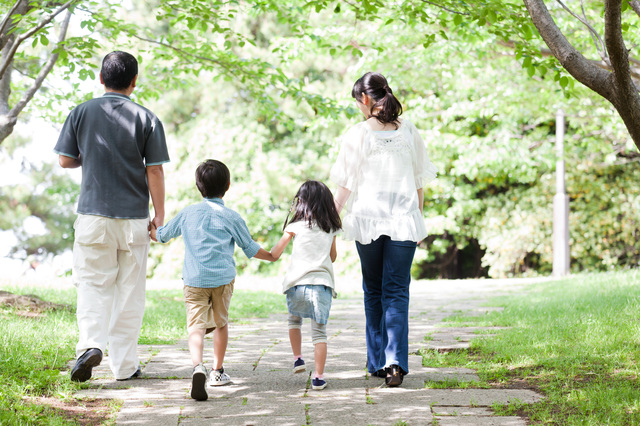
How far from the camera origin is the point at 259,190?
20938 millimetres

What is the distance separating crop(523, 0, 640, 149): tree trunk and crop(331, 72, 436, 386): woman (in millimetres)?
980

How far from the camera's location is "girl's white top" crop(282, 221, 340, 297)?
3893 mm

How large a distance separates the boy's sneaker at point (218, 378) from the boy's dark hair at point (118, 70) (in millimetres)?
1808

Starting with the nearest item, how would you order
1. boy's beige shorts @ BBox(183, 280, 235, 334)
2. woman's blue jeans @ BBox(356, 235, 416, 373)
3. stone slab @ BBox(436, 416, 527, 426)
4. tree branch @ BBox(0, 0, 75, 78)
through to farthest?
1. stone slab @ BBox(436, 416, 527, 426)
2. boy's beige shorts @ BBox(183, 280, 235, 334)
3. woman's blue jeans @ BBox(356, 235, 416, 373)
4. tree branch @ BBox(0, 0, 75, 78)

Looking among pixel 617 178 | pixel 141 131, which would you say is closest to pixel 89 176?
pixel 141 131

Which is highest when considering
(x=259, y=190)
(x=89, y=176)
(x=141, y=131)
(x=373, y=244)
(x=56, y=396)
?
(x=259, y=190)

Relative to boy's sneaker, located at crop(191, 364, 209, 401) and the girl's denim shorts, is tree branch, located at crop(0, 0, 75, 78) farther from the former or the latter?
→ boy's sneaker, located at crop(191, 364, 209, 401)

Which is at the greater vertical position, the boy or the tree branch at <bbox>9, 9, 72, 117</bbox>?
the tree branch at <bbox>9, 9, 72, 117</bbox>

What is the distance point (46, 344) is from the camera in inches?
188

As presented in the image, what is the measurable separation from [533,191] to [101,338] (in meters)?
16.6

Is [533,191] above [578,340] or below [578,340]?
above

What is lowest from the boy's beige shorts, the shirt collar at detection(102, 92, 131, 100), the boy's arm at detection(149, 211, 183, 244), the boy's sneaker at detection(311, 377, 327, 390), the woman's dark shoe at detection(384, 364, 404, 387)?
the boy's sneaker at detection(311, 377, 327, 390)

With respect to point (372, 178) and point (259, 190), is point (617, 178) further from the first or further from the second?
point (372, 178)

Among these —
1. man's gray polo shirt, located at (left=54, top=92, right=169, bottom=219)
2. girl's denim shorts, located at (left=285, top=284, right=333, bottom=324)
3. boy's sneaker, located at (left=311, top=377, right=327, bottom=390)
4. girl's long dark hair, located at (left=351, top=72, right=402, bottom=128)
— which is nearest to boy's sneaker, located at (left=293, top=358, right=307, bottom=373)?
boy's sneaker, located at (left=311, top=377, right=327, bottom=390)
